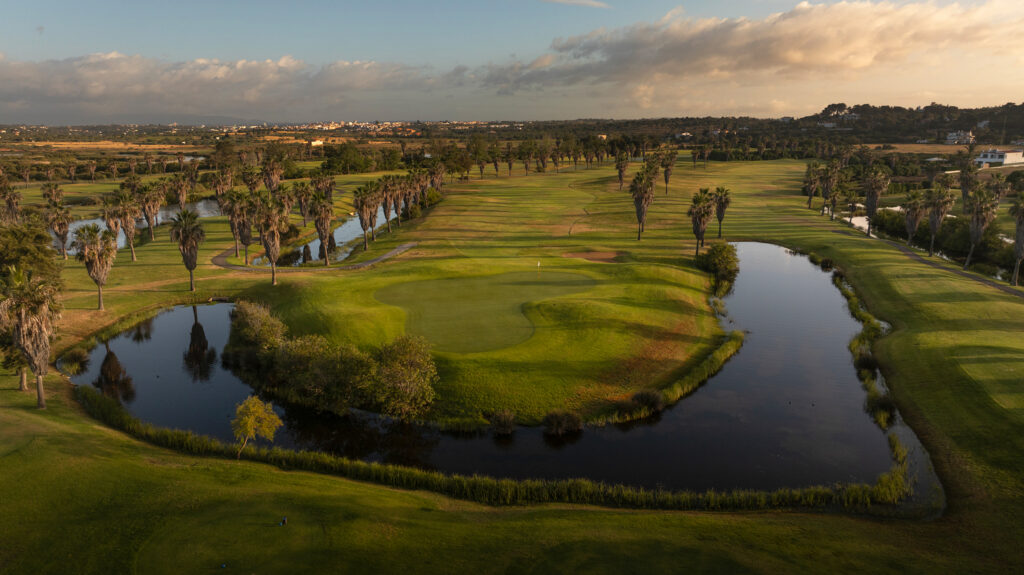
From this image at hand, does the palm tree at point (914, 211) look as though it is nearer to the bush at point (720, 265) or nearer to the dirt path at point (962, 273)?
the dirt path at point (962, 273)

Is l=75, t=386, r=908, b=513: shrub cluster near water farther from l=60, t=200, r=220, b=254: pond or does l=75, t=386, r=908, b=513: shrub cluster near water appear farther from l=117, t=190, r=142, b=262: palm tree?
l=60, t=200, r=220, b=254: pond

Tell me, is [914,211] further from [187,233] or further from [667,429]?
[187,233]

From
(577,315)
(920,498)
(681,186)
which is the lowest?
(920,498)

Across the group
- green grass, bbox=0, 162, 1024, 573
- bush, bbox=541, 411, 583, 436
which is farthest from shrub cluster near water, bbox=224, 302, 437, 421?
bush, bbox=541, 411, 583, 436

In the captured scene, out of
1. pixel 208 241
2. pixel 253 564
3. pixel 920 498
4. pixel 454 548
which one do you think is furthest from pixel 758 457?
pixel 208 241

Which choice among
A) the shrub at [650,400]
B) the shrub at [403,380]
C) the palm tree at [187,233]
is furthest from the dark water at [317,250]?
the shrub at [650,400]

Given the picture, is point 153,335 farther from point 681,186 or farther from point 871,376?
point 681,186

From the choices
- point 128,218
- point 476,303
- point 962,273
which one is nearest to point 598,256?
point 476,303
